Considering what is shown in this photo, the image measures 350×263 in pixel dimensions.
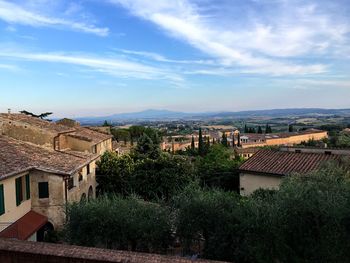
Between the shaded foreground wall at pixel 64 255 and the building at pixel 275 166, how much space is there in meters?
14.7

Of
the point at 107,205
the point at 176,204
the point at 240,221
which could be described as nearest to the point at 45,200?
the point at 107,205

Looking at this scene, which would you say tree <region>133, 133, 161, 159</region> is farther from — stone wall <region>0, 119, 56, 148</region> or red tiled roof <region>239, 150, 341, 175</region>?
stone wall <region>0, 119, 56, 148</region>

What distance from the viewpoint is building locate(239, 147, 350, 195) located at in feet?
69.3

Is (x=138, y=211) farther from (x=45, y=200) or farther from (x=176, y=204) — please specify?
(x=45, y=200)

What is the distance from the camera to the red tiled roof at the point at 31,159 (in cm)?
1503

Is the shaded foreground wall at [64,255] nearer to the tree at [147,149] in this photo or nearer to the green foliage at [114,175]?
the green foliage at [114,175]

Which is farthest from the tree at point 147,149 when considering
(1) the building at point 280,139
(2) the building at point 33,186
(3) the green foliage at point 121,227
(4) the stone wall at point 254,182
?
(1) the building at point 280,139

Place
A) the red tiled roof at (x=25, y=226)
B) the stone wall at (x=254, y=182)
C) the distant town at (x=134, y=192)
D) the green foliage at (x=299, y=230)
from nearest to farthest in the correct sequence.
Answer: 1. the green foliage at (x=299, y=230)
2. the distant town at (x=134, y=192)
3. the red tiled roof at (x=25, y=226)
4. the stone wall at (x=254, y=182)

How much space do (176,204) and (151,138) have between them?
1973 centimetres

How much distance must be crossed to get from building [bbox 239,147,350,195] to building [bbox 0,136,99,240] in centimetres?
1058

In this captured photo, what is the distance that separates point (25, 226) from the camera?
14.8 metres

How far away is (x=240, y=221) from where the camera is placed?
9.93 metres

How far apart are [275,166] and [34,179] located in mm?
14186

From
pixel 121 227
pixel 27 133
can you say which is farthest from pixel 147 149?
pixel 121 227
